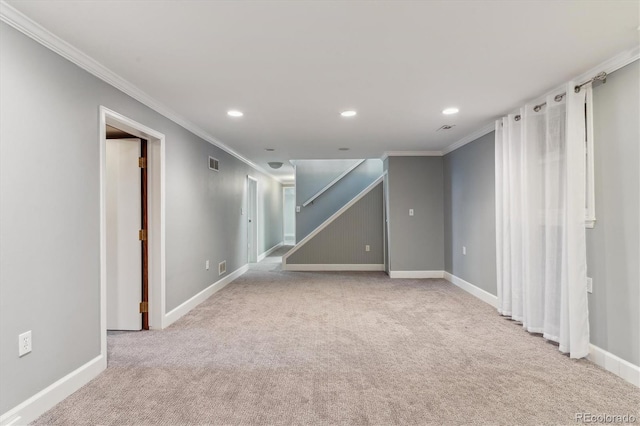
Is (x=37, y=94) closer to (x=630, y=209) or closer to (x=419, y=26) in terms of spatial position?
(x=419, y=26)

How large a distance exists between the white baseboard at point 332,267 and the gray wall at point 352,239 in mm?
65

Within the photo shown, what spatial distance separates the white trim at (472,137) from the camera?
13.8ft

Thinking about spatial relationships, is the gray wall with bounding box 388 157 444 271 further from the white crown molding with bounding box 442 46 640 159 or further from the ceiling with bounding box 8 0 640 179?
the white crown molding with bounding box 442 46 640 159

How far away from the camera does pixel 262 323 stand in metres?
3.57

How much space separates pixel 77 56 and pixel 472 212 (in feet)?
15.8

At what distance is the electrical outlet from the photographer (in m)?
1.84

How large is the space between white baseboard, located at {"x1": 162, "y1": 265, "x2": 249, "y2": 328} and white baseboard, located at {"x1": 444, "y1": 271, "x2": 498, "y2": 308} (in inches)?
150

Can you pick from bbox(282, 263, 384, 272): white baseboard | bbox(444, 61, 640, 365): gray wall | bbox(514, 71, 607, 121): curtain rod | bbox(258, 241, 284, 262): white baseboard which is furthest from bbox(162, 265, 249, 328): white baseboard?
bbox(514, 71, 607, 121): curtain rod

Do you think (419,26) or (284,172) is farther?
(284,172)

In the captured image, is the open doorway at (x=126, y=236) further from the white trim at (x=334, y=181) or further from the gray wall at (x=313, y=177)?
A: the gray wall at (x=313, y=177)

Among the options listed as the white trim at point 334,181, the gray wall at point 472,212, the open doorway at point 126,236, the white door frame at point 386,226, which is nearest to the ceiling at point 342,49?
the open doorway at point 126,236

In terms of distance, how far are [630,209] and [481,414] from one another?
1.77 m

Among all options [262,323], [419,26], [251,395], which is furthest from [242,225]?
[419,26]

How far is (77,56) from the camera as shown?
2.25 meters
